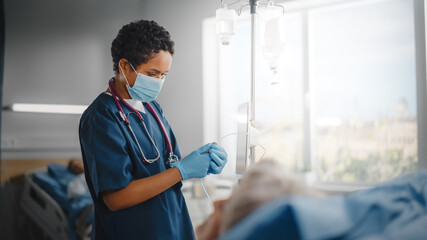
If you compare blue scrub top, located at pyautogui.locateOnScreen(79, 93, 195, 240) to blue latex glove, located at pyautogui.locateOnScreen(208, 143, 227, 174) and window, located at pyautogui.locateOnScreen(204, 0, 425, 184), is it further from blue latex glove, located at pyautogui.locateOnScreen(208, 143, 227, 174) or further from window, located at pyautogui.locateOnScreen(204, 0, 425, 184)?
window, located at pyautogui.locateOnScreen(204, 0, 425, 184)

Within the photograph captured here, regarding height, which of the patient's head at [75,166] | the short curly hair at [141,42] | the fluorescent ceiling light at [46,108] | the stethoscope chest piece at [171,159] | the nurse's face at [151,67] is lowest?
the patient's head at [75,166]

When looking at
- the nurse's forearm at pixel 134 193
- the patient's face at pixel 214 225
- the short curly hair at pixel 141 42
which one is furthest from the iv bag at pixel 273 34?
the patient's face at pixel 214 225

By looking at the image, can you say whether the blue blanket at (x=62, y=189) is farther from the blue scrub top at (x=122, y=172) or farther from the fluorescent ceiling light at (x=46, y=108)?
the blue scrub top at (x=122, y=172)

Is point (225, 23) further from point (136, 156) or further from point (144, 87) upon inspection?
point (136, 156)

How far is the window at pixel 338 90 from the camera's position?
2.13m

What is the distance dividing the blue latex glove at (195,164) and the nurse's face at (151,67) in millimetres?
316

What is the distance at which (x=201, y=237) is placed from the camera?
669 millimetres

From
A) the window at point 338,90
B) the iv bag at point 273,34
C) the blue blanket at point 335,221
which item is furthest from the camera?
the window at point 338,90

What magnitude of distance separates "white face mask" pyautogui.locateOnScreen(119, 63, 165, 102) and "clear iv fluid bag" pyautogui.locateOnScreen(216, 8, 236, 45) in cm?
33

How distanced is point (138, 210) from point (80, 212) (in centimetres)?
106

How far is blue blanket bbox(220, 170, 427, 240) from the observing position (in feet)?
1.49

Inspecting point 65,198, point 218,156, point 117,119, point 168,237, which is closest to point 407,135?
point 218,156

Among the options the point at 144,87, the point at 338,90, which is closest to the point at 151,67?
the point at 144,87

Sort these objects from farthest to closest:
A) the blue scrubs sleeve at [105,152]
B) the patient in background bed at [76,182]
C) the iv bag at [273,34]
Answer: the patient in background bed at [76,182] → the iv bag at [273,34] → the blue scrubs sleeve at [105,152]
